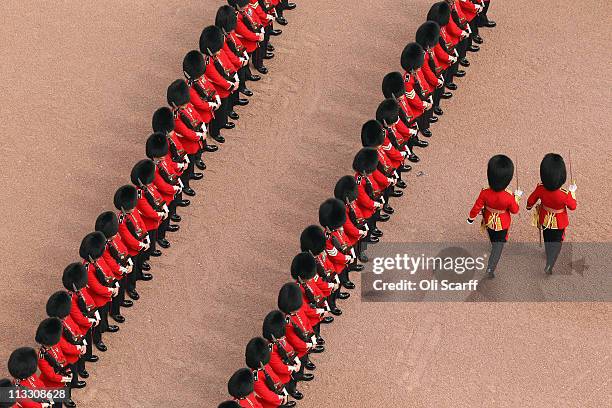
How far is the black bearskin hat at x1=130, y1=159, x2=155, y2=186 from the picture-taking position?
71.8 ft

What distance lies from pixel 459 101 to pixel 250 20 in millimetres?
2659

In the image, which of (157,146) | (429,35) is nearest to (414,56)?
(429,35)

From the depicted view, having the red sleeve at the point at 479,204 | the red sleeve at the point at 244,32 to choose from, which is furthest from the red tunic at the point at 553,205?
the red sleeve at the point at 244,32

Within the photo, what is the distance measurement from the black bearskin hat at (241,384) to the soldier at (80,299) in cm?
178

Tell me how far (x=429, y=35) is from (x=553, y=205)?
2815 millimetres

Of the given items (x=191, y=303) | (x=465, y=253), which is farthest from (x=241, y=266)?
(x=465, y=253)

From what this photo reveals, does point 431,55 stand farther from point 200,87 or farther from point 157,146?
point 157,146

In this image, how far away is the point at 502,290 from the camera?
22188 millimetres

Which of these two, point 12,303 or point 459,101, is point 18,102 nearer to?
point 12,303

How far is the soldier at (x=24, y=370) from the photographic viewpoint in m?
20.1

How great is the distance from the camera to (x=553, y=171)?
70.8 ft

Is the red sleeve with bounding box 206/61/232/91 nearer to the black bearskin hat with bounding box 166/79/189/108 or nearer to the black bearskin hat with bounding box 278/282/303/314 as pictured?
the black bearskin hat with bounding box 166/79/189/108

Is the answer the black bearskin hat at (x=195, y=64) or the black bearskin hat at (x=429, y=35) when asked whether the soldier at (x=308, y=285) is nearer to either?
the black bearskin hat at (x=195, y=64)

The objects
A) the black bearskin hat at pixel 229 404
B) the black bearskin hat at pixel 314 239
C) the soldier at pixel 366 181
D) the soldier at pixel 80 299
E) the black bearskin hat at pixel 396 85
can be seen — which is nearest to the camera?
the black bearskin hat at pixel 229 404
